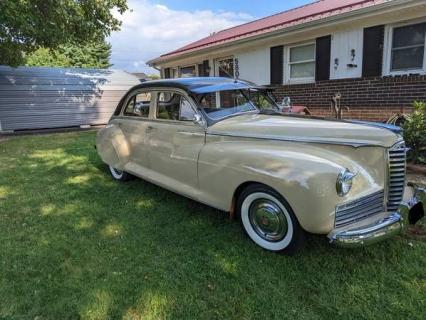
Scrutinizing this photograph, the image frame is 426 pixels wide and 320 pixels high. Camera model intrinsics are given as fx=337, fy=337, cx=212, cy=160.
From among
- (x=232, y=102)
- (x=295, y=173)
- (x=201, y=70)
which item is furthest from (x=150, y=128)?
(x=201, y=70)

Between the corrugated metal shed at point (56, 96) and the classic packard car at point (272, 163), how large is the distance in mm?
10720

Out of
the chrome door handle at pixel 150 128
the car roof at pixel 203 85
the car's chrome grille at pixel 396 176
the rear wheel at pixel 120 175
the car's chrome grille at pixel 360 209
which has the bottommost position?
the rear wheel at pixel 120 175

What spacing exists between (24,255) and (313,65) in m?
8.44

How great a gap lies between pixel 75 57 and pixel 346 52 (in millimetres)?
25572

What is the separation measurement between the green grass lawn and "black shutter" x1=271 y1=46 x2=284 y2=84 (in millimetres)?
6727

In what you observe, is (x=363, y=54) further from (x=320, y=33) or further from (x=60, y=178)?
(x=60, y=178)

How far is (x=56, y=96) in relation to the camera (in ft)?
46.3

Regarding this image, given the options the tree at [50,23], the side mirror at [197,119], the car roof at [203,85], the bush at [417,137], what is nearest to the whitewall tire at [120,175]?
the car roof at [203,85]

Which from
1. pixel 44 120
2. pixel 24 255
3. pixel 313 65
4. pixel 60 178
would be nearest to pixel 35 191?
pixel 60 178

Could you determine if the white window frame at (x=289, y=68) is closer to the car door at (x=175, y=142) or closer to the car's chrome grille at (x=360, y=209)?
the car door at (x=175, y=142)

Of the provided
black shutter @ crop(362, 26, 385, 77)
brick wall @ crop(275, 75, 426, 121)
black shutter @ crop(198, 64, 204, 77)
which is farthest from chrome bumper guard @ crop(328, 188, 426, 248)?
black shutter @ crop(198, 64, 204, 77)

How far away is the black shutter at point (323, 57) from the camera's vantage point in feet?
28.9

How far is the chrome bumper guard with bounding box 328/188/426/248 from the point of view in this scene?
2686 millimetres

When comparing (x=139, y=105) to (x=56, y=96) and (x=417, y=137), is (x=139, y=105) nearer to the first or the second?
(x=417, y=137)
